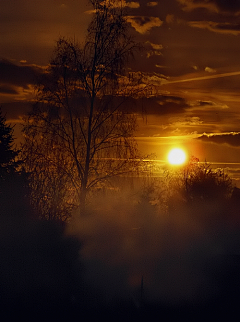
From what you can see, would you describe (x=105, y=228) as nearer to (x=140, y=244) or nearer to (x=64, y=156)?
(x=140, y=244)

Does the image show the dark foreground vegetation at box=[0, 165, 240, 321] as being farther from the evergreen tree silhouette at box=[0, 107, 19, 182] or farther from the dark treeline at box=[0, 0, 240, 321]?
the evergreen tree silhouette at box=[0, 107, 19, 182]

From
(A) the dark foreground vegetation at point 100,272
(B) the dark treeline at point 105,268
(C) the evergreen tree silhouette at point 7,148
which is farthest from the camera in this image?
(C) the evergreen tree silhouette at point 7,148

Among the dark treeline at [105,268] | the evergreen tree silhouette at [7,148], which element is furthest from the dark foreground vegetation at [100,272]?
the evergreen tree silhouette at [7,148]

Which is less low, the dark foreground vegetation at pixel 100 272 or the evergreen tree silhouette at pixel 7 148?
the evergreen tree silhouette at pixel 7 148

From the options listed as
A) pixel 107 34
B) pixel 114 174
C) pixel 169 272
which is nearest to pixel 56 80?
pixel 107 34

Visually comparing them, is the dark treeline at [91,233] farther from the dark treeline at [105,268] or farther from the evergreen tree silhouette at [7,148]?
the evergreen tree silhouette at [7,148]

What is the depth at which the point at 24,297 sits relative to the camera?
15.1m

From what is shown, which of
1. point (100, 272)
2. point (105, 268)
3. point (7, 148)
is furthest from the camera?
point (7, 148)

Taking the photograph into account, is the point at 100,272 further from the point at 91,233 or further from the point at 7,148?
the point at 7,148

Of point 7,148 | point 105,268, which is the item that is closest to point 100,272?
point 105,268

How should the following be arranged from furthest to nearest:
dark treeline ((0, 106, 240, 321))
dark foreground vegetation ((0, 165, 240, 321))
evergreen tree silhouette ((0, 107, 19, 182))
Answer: evergreen tree silhouette ((0, 107, 19, 182)) → dark treeline ((0, 106, 240, 321)) → dark foreground vegetation ((0, 165, 240, 321))

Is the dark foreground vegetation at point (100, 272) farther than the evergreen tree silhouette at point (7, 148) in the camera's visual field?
No

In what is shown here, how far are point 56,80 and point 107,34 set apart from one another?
2516 mm

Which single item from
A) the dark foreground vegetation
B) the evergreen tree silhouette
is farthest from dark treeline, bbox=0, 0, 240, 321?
the evergreen tree silhouette
